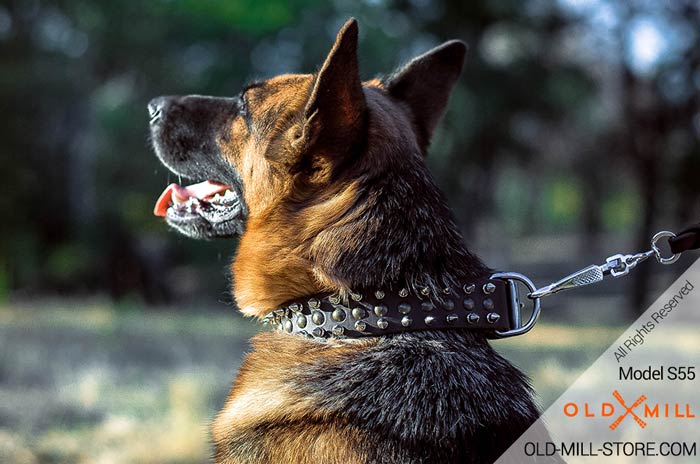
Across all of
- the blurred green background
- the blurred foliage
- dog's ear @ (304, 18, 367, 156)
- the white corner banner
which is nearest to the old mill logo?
the white corner banner

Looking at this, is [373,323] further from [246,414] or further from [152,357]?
[152,357]

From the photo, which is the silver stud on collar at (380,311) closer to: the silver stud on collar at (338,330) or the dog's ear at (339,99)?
the silver stud on collar at (338,330)

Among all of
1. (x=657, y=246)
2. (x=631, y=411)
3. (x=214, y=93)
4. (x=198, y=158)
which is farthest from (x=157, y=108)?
(x=214, y=93)

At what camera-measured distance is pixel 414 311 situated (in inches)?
105

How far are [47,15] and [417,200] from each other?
59.0 feet

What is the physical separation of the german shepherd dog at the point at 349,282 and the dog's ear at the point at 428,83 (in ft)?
1.15

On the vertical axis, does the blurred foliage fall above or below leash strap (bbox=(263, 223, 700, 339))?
above

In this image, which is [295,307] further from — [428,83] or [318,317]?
[428,83]

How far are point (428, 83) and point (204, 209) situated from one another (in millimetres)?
1247

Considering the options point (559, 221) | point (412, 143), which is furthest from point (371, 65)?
point (559, 221)

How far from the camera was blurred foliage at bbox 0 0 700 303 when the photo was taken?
642 inches

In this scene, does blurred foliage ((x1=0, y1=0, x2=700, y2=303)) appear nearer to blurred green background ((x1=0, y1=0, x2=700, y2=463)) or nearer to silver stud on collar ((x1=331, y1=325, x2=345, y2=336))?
blurred green background ((x1=0, y1=0, x2=700, y2=463))

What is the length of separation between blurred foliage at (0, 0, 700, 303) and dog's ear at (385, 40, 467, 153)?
39.9 feet

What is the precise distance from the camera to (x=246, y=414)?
276cm
